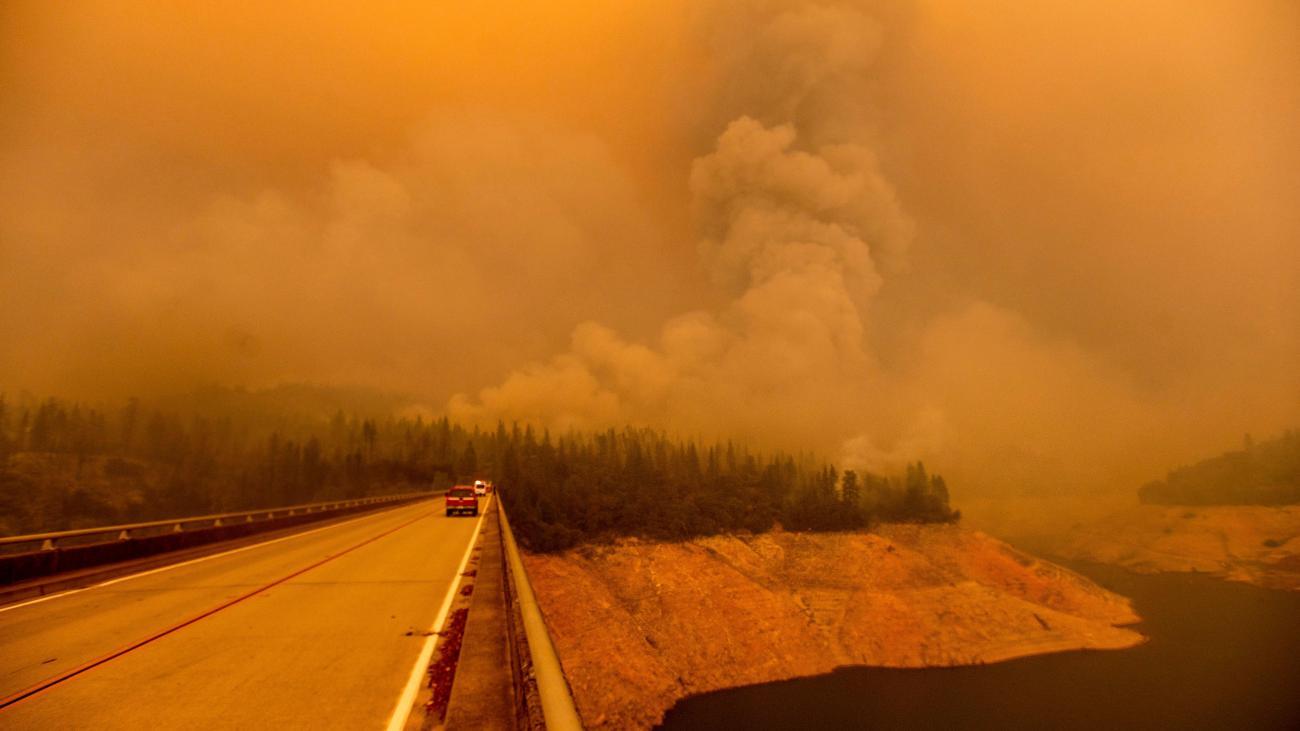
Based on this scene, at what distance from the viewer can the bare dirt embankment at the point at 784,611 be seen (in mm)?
64125

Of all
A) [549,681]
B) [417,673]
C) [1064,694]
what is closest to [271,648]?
[417,673]

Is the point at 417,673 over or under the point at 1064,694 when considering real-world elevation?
over

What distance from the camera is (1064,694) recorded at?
79312 millimetres

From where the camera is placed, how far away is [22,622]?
9.57 meters

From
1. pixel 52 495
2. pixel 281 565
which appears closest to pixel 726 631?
pixel 281 565

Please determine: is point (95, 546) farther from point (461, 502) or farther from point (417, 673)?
point (461, 502)

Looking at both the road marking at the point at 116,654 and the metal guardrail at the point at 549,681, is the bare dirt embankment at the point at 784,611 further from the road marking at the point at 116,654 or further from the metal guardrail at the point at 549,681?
the metal guardrail at the point at 549,681

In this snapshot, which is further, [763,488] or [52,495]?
[763,488]

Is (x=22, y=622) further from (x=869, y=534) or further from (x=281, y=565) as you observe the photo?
(x=869, y=534)

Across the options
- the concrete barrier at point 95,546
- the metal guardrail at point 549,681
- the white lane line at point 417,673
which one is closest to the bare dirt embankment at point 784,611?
the concrete barrier at point 95,546

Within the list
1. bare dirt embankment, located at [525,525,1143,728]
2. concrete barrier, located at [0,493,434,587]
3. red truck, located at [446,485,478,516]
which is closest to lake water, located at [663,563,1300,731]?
bare dirt embankment, located at [525,525,1143,728]

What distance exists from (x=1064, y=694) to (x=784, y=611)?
126ft

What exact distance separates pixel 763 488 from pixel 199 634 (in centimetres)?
13966

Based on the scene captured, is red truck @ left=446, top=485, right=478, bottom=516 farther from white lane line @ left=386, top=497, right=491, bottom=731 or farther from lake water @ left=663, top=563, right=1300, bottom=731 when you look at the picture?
lake water @ left=663, top=563, right=1300, bottom=731
